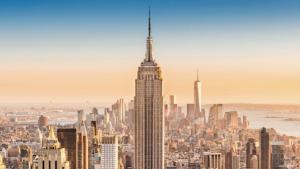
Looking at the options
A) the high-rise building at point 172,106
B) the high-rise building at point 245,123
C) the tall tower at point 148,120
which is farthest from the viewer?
the tall tower at point 148,120

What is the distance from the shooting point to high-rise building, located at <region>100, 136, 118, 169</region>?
7.84 metres

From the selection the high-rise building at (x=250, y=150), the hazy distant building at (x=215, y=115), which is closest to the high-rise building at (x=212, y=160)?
the high-rise building at (x=250, y=150)

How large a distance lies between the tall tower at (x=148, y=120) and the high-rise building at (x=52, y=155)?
265 cm

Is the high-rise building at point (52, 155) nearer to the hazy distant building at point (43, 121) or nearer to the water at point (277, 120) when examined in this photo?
the hazy distant building at point (43, 121)

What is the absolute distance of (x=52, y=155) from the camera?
19.0 feet

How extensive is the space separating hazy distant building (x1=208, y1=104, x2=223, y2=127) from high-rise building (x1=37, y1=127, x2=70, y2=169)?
1377 millimetres

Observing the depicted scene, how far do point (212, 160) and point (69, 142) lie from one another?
5.94 feet

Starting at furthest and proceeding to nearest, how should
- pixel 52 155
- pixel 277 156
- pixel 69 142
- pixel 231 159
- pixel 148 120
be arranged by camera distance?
A: pixel 148 120 → pixel 231 159 → pixel 277 156 → pixel 69 142 → pixel 52 155

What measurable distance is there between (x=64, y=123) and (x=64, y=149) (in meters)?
0.33

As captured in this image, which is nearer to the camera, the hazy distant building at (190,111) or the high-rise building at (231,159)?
the hazy distant building at (190,111)

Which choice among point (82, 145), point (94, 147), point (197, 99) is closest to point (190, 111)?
Result: point (197, 99)

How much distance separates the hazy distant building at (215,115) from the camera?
6163mm

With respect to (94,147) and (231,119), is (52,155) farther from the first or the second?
(94,147)

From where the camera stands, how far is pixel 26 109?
559 centimetres
